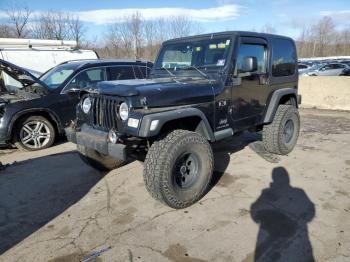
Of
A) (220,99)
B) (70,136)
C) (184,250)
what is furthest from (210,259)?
(70,136)

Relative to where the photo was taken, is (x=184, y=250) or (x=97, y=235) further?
(x=97, y=235)

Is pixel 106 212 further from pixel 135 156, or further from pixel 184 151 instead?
pixel 184 151

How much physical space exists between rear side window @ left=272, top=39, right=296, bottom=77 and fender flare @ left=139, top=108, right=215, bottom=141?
6.45ft

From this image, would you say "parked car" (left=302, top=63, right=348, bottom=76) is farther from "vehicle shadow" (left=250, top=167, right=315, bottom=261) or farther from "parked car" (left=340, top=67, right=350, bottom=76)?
"vehicle shadow" (left=250, top=167, right=315, bottom=261)

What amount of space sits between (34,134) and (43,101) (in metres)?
0.71

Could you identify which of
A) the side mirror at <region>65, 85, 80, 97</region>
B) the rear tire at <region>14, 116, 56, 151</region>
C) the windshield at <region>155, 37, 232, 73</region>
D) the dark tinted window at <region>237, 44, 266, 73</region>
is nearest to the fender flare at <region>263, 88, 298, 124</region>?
the dark tinted window at <region>237, 44, 266, 73</region>

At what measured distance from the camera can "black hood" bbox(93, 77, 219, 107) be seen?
3.66 m

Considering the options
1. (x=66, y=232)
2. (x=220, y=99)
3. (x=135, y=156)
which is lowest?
(x=66, y=232)

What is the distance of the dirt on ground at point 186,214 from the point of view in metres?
3.11

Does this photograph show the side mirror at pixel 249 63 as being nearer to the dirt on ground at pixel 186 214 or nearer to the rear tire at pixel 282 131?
the rear tire at pixel 282 131

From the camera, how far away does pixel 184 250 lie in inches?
123

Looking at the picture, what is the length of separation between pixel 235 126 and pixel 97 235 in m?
2.52

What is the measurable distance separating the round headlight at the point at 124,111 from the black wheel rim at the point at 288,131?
3.39 metres

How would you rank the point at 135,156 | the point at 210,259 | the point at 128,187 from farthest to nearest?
the point at 128,187 < the point at 135,156 < the point at 210,259
